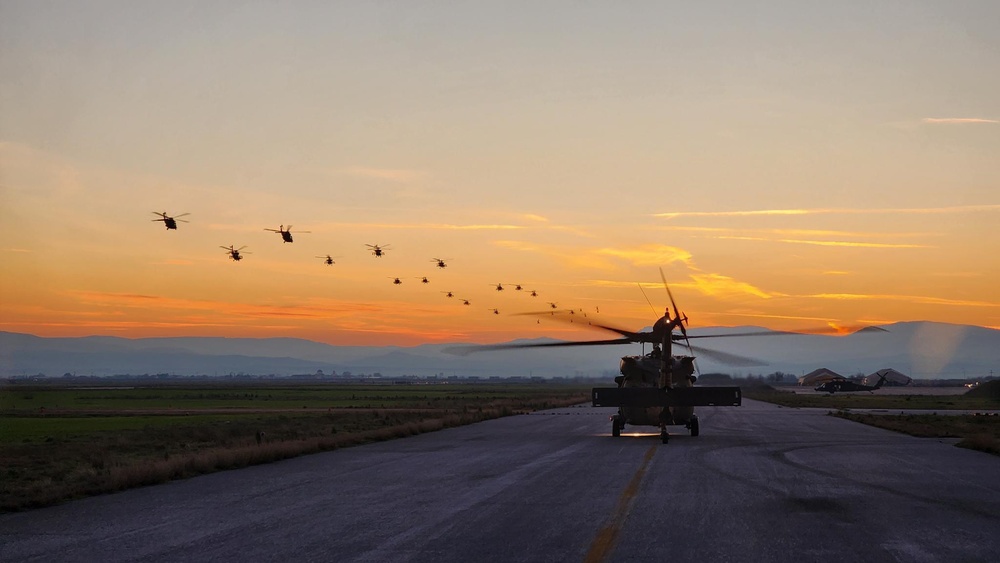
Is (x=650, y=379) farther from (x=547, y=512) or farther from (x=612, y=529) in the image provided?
(x=612, y=529)

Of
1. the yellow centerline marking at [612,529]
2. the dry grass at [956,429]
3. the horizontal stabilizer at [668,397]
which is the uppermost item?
the horizontal stabilizer at [668,397]

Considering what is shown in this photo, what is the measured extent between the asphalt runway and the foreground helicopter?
20.5ft

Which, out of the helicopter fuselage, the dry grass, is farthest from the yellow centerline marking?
the dry grass

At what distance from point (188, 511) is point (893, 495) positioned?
502 inches

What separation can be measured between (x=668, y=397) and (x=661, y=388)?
42cm

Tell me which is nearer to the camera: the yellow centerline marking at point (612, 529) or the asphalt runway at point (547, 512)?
the yellow centerline marking at point (612, 529)

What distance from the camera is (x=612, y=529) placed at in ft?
44.1

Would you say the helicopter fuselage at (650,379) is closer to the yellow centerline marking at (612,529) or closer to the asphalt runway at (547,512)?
the asphalt runway at (547,512)

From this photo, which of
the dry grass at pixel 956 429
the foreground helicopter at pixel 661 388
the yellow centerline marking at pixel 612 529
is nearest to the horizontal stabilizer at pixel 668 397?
the foreground helicopter at pixel 661 388

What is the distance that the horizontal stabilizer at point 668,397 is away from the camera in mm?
34469

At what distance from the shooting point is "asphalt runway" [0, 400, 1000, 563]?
11.9m

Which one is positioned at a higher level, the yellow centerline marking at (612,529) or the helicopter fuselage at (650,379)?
the helicopter fuselage at (650,379)

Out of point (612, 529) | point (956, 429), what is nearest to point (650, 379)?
point (956, 429)

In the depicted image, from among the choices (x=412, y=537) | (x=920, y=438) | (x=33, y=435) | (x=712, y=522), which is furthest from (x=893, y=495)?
(x=33, y=435)
